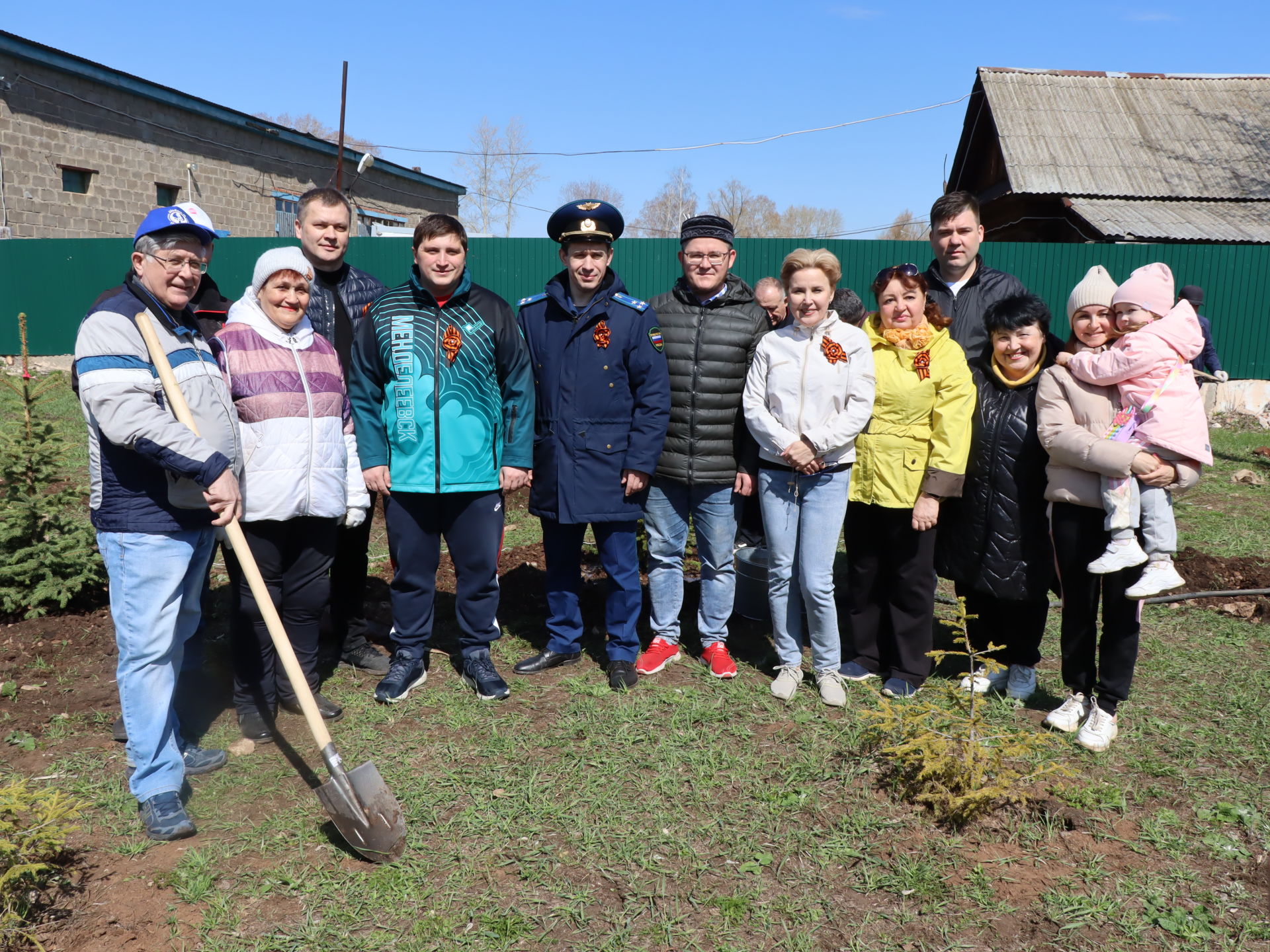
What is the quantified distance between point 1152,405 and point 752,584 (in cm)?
224

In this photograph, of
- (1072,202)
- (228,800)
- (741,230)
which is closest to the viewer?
(228,800)

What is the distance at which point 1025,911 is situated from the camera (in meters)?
2.64

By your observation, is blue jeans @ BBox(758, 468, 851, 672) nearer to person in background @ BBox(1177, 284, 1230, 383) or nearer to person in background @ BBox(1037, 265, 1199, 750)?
person in background @ BBox(1037, 265, 1199, 750)

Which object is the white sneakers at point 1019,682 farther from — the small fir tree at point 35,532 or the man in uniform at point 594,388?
the small fir tree at point 35,532

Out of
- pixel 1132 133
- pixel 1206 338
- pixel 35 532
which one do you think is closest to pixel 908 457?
pixel 35 532

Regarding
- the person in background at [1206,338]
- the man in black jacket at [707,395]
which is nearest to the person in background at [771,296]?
the man in black jacket at [707,395]

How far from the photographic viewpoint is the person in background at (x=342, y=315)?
4.09 meters

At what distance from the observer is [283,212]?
Result: 2053 centimetres

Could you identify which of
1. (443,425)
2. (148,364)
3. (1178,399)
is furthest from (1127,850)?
(148,364)

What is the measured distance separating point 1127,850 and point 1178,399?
165 centimetres

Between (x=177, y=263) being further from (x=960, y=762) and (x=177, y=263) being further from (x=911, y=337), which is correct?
(x=960, y=762)

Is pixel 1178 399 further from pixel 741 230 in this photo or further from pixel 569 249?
pixel 741 230

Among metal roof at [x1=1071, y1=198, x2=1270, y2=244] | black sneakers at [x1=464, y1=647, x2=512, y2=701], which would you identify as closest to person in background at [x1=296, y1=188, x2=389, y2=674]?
black sneakers at [x1=464, y1=647, x2=512, y2=701]

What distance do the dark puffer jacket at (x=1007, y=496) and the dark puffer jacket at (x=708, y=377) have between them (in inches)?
40.4
